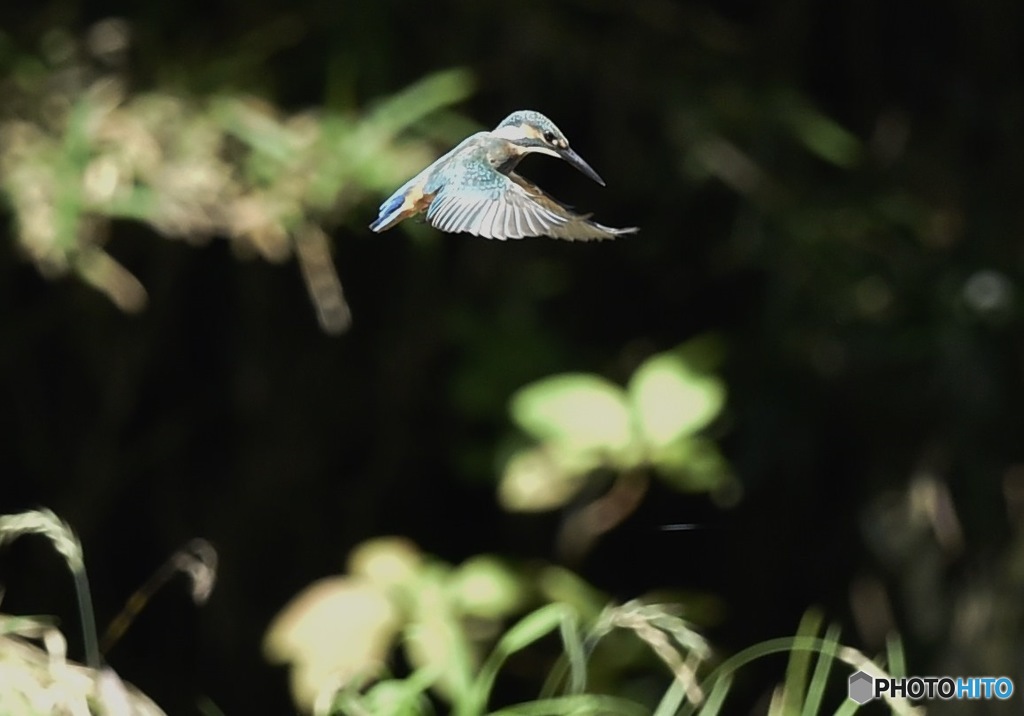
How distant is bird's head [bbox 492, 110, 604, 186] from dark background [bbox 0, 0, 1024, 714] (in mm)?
940

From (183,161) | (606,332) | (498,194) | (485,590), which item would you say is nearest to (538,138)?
(498,194)

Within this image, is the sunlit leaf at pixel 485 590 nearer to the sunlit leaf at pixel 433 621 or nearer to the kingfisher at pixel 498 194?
the sunlit leaf at pixel 433 621

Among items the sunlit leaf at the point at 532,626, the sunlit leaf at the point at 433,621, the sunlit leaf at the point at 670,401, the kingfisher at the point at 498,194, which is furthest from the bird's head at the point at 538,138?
the sunlit leaf at the point at 670,401

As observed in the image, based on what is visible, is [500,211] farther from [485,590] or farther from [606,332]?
[606,332]

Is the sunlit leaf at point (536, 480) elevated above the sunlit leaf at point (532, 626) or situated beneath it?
situated beneath

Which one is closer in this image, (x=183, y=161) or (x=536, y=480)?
(x=183, y=161)

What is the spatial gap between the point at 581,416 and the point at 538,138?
95 cm

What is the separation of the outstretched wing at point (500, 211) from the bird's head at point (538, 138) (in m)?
0.01

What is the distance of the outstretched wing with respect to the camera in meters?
0.33

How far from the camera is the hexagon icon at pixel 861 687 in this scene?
2.59 ft

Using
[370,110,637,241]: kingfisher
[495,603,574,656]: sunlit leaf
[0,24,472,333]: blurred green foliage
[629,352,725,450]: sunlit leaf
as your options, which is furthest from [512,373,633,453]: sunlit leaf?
[370,110,637,241]: kingfisher

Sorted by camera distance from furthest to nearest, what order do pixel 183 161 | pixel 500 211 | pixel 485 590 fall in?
pixel 485 590 < pixel 183 161 < pixel 500 211

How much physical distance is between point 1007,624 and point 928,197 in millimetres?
478

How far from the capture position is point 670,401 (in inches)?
52.4
